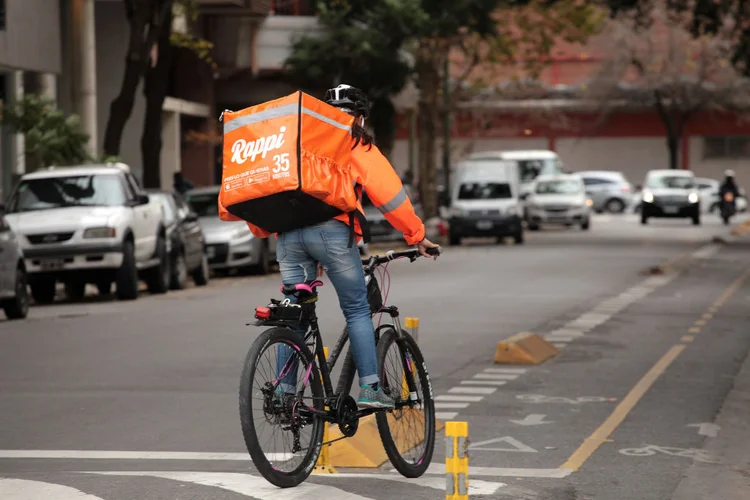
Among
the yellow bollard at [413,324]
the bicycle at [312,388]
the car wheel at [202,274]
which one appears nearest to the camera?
the bicycle at [312,388]

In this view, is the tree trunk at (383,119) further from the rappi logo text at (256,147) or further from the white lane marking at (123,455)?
the rappi logo text at (256,147)

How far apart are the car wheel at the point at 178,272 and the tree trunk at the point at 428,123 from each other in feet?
70.8

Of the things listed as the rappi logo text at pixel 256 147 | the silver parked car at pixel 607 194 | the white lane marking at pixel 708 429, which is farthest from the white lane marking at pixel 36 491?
the silver parked car at pixel 607 194

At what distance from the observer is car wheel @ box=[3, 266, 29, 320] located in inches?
742

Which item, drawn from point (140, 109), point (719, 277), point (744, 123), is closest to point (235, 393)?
point (719, 277)

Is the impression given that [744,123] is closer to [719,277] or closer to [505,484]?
[719,277]

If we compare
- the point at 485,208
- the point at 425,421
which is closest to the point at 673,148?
the point at 485,208

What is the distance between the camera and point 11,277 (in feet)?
61.2

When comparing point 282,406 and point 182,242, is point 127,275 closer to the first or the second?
point 182,242

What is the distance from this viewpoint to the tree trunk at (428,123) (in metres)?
46.4

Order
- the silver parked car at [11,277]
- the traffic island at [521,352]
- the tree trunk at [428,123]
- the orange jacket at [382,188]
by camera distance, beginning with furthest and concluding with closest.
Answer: the tree trunk at [428,123] → the silver parked car at [11,277] → the traffic island at [521,352] → the orange jacket at [382,188]

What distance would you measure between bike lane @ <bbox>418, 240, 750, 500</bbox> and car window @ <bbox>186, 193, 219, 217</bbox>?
37.1 ft

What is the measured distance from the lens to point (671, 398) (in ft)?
38.9

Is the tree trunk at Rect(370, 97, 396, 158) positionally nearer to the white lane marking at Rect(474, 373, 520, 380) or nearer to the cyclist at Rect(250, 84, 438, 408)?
the white lane marking at Rect(474, 373, 520, 380)
